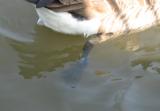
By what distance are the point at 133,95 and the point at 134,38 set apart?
36.3 inches

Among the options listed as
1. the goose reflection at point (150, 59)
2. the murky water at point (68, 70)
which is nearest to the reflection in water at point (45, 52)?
the murky water at point (68, 70)

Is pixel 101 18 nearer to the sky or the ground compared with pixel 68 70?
nearer to the sky

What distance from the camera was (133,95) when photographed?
346cm

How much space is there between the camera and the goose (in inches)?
146

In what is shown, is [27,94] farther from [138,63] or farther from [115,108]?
[138,63]

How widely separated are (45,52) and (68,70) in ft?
1.05

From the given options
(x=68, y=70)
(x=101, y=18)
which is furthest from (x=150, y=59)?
(x=68, y=70)

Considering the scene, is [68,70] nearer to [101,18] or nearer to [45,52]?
[45,52]

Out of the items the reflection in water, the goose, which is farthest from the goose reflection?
the reflection in water

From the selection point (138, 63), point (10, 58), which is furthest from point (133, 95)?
point (10, 58)

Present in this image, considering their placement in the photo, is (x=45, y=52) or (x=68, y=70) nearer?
(x=68, y=70)

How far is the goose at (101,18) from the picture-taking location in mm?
3701

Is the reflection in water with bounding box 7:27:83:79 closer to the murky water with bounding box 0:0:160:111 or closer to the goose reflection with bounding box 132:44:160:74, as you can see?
the murky water with bounding box 0:0:160:111

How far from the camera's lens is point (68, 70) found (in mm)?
3723
